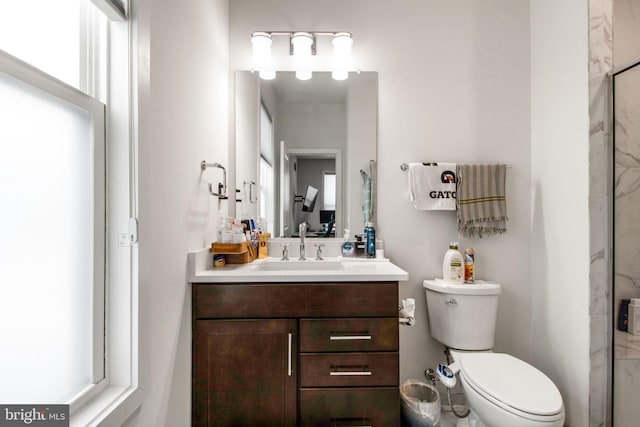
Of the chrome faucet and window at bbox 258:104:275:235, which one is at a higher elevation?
window at bbox 258:104:275:235

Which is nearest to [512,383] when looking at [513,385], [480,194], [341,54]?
[513,385]

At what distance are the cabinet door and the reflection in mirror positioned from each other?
72 cm

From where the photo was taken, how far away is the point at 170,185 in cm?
115

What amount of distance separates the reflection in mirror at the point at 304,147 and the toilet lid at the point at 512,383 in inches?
36.0

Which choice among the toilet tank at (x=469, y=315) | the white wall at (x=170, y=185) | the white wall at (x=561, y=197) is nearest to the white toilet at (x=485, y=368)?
the toilet tank at (x=469, y=315)

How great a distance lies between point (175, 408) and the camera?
1196 millimetres

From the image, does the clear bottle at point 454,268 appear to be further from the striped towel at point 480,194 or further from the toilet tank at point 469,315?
the striped towel at point 480,194

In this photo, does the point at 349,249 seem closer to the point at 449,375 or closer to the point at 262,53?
the point at 449,375

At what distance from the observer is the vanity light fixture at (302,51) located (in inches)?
72.2

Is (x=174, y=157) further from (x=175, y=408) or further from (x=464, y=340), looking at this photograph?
(x=464, y=340)

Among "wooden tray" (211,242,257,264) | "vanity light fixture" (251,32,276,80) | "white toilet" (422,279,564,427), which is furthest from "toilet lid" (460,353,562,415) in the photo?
"vanity light fixture" (251,32,276,80)

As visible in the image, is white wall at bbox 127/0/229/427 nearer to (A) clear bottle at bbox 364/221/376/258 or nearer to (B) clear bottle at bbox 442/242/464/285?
(A) clear bottle at bbox 364/221/376/258

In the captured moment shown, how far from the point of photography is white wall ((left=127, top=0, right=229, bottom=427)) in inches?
38.3

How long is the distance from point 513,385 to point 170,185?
5.18 ft
